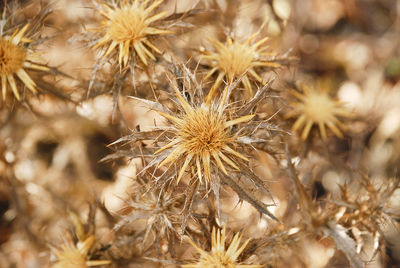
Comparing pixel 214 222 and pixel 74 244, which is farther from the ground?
pixel 214 222

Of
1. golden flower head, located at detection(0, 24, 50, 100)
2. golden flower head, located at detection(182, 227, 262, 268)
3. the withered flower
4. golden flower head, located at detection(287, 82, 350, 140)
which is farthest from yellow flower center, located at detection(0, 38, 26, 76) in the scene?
golden flower head, located at detection(287, 82, 350, 140)

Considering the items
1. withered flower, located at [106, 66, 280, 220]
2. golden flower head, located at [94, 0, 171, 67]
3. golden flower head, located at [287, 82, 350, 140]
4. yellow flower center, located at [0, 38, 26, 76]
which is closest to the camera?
withered flower, located at [106, 66, 280, 220]

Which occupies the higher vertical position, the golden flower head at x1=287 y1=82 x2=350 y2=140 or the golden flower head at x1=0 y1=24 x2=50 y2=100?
the golden flower head at x1=0 y1=24 x2=50 y2=100

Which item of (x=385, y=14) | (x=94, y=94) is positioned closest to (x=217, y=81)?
(x=94, y=94)

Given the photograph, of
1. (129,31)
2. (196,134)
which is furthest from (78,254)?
(129,31)

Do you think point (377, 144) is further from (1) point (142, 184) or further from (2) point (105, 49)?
(2) point (105, 49)

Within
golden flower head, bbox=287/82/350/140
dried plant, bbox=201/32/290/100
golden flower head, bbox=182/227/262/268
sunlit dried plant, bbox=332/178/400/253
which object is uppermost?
dried plant, bbox=201/32/290/100

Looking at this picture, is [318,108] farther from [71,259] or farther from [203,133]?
[71,259]

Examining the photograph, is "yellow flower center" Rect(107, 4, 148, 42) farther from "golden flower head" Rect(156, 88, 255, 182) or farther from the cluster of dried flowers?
"golden flower head" Rect(156, 88, 255, 182)
